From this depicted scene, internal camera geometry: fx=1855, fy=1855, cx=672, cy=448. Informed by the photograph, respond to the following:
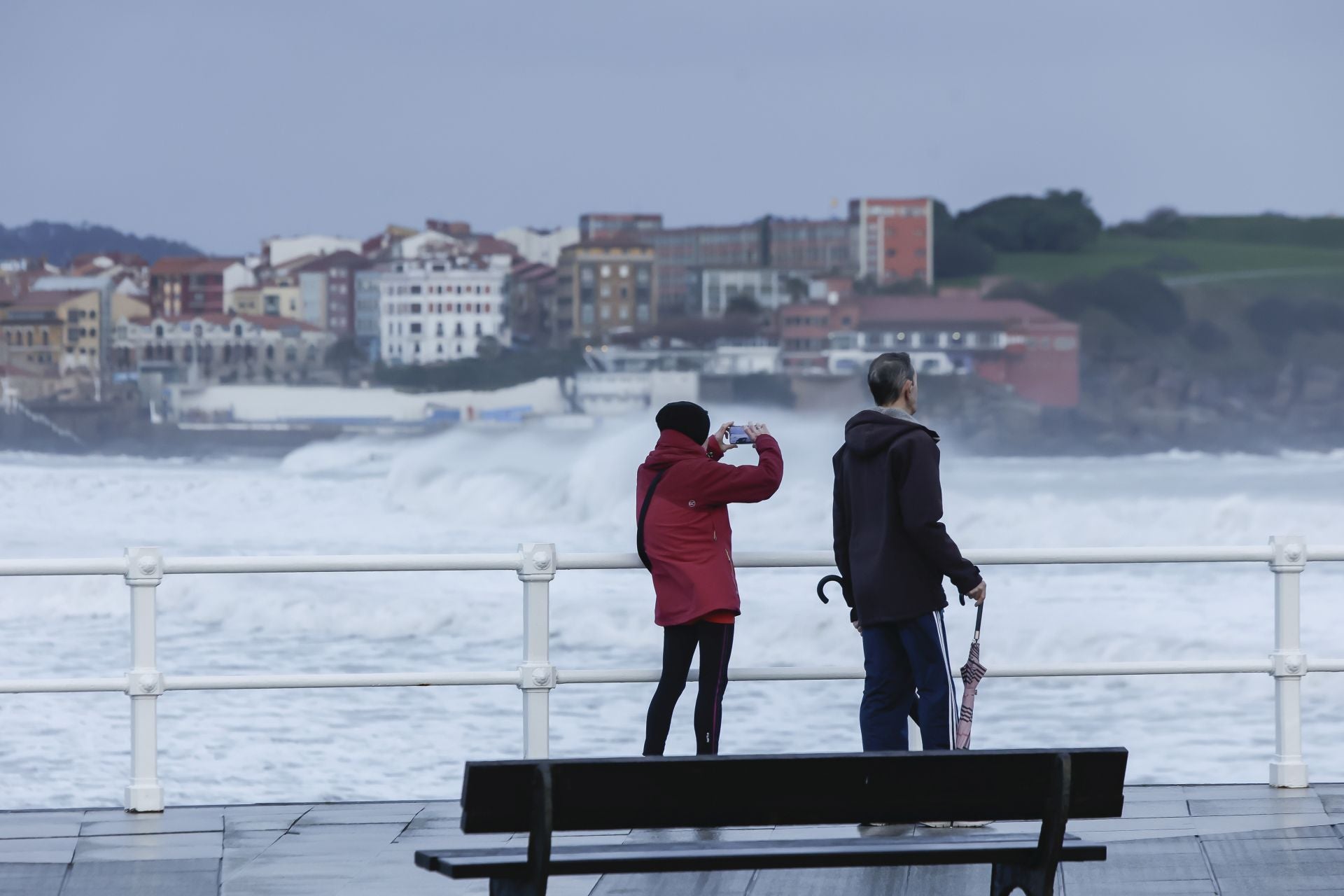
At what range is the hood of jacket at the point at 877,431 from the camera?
4.84 m

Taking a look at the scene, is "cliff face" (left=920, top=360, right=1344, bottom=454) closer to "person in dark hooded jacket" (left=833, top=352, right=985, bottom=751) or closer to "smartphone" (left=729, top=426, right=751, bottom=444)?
"smartphone" (left=729, top=426, right=751, bottom=444)

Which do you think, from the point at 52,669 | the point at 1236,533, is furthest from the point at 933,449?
the point at 1236,533

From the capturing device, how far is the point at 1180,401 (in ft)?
263

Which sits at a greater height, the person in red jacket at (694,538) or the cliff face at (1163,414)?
the person in red jacket at (694,538)

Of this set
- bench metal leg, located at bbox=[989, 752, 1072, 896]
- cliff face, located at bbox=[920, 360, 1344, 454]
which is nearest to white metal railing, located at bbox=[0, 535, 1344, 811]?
bench metal leg, located at bbox=[989, 752, 1072, 896]

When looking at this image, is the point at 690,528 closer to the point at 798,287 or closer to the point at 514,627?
the point at 514,627

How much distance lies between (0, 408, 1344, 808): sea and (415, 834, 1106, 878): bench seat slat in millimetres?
5131

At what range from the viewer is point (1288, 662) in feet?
18.6

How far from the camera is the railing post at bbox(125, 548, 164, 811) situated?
5355 mm

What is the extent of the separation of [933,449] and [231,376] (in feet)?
248

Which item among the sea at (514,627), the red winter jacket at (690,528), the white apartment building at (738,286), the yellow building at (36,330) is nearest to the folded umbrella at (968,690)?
the red winter jacket at (690,528)

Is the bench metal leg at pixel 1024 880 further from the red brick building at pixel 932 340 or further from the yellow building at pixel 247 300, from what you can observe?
the yellow building at pixel 247 300

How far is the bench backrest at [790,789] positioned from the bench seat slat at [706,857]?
51mm

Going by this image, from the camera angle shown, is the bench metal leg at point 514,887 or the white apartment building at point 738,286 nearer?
the bench metal leg at point 514,887
